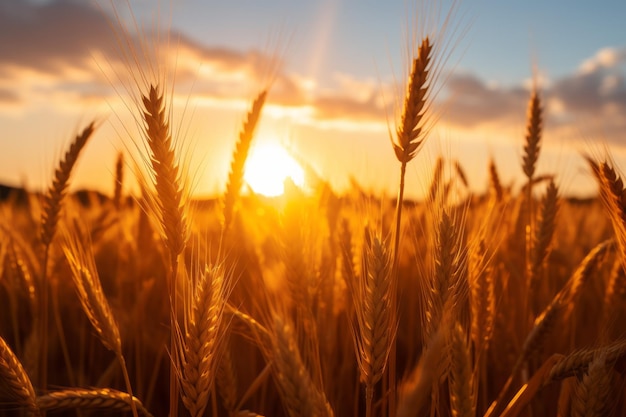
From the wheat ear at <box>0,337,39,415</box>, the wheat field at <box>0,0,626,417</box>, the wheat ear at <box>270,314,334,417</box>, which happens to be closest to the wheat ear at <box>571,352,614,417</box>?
the wheat field at <box>0,0,626,417</box>

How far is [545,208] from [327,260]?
1.07 meters

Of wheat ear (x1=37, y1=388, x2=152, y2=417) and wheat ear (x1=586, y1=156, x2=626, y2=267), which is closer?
wheat ear (x1=37, y1=388, x2=152, y2=417)

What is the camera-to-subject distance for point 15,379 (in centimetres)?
148

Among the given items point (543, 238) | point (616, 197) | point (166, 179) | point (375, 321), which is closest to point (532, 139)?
point (543, 238)

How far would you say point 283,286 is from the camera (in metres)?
2.44

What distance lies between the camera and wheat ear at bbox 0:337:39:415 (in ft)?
4.78

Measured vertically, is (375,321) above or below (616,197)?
below

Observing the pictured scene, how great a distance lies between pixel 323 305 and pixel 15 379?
1173 mm

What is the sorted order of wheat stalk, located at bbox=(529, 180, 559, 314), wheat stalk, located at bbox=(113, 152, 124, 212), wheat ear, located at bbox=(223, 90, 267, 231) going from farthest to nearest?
wheat stalk, located at bbox=(113, 152, 124, 212) < wheat stalk, located at bbox=(529, 180, 559, 314) < wheat ear, located at bbox=(223, 90, 267, 231)

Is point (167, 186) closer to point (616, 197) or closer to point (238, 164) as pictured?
point (238, 164)

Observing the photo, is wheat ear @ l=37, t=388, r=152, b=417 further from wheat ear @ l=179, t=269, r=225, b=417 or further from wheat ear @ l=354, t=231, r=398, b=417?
wheat ear @ l=354, t=231, r=398, b=417

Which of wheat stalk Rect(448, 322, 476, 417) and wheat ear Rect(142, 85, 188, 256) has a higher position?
wheat ear Rect(142, 85, 188, 256)

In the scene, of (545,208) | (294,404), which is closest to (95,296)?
(294,404)

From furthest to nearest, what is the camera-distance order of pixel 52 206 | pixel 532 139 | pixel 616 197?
pixel 532 139
pixel 52 206
pixel 616 197
